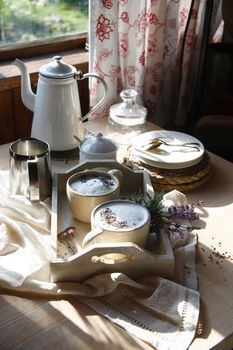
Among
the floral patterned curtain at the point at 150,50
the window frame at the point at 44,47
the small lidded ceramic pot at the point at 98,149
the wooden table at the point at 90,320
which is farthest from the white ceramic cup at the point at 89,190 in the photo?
the window frame at the point at 44,47

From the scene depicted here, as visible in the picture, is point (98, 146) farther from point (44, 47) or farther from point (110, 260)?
point (44, 47)

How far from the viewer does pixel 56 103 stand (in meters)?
1.27

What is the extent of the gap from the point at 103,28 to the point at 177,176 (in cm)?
61

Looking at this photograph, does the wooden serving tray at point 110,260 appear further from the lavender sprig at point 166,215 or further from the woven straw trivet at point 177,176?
the woven straw trivet at point 177,176

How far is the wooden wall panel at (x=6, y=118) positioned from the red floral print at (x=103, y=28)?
371mm

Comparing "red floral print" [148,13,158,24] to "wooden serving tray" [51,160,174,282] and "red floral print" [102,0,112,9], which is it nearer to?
"red floral print" [102,0,112,9]

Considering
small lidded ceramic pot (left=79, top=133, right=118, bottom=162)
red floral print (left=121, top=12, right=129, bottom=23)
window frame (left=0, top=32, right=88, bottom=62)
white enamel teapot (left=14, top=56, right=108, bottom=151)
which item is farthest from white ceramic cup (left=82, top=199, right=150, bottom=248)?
window frame (left=0, top=32, right=88, bottom=62)

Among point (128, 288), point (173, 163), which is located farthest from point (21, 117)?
point (128, 288)

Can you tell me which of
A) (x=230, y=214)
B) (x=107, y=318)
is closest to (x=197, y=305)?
(x=107, y=318)

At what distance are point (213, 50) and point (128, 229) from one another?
4.16 feet

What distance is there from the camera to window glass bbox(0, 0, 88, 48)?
1.73 m

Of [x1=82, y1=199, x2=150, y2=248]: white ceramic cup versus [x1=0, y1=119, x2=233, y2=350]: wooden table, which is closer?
[x1=0, y1=119, x2=233, y2=350]: wooden table

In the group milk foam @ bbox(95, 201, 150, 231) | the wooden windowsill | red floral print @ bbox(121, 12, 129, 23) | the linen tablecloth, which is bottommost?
the linen tablecloth

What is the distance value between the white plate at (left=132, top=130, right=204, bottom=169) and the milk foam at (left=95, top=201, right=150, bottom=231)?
0.30 meters
